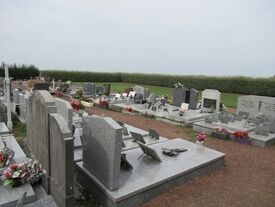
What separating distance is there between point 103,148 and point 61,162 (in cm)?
88

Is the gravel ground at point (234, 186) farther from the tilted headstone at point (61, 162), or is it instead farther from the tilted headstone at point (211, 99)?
the tilted headstone at point (211, 99)

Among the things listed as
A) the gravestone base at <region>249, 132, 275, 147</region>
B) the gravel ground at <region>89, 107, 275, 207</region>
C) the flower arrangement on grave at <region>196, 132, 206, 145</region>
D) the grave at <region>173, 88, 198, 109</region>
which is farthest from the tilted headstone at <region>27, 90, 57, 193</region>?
the grave at <region>173, 88, 198, 109</region>

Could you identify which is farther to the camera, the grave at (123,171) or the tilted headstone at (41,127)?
the tilted headstone at (41,127)

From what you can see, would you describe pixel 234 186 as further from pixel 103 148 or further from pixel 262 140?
pixel 262 140

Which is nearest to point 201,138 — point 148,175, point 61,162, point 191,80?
point 148,175

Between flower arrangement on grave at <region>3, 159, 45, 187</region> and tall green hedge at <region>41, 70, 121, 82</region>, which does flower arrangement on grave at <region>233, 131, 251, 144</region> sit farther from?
tall green hedge at <region>41, 70, 121, 82</region>

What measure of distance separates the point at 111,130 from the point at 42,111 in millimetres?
1740

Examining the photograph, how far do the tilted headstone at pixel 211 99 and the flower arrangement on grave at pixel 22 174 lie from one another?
11.8 metres

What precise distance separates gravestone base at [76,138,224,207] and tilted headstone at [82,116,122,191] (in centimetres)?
18

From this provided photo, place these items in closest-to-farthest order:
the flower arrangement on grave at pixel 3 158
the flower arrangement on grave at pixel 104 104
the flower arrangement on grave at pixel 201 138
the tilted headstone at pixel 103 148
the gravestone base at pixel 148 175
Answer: the tilted headstone at pixel 103 148 < the gravestone base at pixel 148 175 < the flower arrangement on grave at pixel 3 158 < the flower arrangement on grave at pixel 201 138 < the flower arrangement on grave at pixel 104 104

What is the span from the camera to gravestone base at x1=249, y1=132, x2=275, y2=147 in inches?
343

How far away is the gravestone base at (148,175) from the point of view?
4.50 m

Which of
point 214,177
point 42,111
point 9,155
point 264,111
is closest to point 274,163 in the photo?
point 214,177

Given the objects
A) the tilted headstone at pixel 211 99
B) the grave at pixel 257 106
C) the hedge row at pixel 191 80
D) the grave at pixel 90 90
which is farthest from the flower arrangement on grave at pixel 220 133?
the hedge row at pixel 191 80
